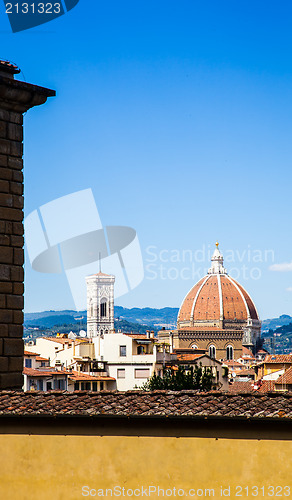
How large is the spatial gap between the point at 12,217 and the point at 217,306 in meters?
129

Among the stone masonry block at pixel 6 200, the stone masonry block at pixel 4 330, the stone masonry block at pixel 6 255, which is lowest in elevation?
the stone masonry block at pixel 4 330

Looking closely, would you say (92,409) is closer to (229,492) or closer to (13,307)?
(229,492)

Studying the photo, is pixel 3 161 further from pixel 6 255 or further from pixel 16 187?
pixel 6 255

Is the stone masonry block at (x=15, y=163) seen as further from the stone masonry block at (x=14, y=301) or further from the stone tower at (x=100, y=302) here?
the stone tower at (x=100, y=302)

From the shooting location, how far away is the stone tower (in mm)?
177000

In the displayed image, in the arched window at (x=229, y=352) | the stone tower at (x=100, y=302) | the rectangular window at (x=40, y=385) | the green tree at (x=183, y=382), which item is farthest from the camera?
the stone tower at (x=100, y=302)

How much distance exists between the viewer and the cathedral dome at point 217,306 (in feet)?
453

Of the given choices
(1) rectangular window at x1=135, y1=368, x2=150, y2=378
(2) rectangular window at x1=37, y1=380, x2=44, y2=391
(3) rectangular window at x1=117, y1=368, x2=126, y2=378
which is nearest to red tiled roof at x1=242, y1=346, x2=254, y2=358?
(3) rectangular window at x1=117, y1=368, x2=126, y2=378

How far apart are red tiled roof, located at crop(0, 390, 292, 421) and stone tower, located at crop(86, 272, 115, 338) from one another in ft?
549

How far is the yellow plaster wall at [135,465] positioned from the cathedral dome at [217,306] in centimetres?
13072

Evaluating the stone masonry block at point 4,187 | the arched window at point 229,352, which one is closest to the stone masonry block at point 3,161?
the stone masonry block at point 4,187

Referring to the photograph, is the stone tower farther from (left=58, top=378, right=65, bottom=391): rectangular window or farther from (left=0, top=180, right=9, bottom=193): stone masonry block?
(left=0, top=180, right=9, bottom=193): stone masonry block

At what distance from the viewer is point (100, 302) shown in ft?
598

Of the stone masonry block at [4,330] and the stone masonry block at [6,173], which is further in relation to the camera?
the stone masonry block at [6,173]
